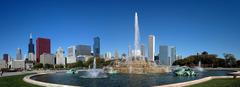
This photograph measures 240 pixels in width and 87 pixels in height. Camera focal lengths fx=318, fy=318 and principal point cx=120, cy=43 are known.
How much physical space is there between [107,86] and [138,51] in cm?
6887

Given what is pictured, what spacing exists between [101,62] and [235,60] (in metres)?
64.7

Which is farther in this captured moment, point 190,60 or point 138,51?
point 190,60

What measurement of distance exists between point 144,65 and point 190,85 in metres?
57.9

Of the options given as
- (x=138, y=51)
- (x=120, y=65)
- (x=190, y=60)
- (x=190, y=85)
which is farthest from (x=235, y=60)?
(x=190, y=85)

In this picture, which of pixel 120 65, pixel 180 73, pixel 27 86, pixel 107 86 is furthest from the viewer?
pixel 120 65

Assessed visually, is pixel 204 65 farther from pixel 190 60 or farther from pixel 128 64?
pixel 128 64

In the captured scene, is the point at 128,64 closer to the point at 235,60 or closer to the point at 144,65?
the point at 144,65

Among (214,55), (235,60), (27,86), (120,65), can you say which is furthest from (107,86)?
(214,55)

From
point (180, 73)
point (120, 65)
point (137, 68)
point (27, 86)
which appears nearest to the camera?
point (27, 86)

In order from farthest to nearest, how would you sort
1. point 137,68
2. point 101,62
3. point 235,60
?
point 101,62, point 235,60, point 137,68

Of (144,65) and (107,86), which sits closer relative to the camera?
(107,86)

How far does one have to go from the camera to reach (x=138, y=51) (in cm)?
10344

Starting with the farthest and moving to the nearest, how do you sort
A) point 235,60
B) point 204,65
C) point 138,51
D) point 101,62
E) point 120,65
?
point 101,62 → point 204,65 → point 235,60 → point 138,51 → point 120,65

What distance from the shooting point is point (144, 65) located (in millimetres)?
90750
